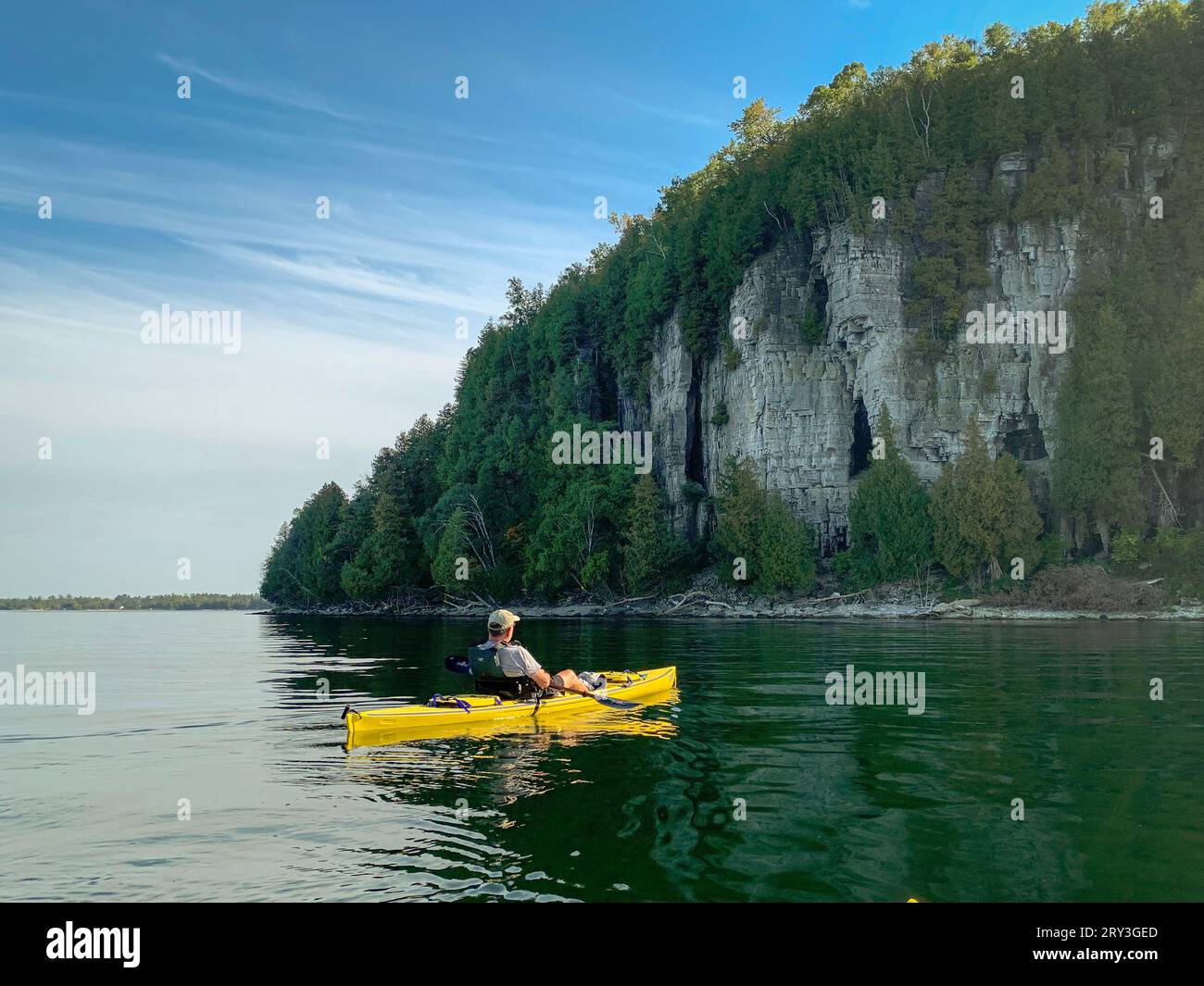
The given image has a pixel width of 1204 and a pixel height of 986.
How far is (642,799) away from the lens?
10.7 m

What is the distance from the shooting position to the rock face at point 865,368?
67.7 meters

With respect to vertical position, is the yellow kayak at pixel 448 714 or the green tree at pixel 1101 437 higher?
the green tree at pixel 1101 437

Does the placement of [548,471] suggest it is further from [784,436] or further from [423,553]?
[784,436]

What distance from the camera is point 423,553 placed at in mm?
96000

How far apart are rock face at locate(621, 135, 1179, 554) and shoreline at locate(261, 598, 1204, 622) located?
9.30m

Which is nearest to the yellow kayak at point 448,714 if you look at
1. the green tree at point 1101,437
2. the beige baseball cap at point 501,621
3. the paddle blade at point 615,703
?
the paddle blade at point 615,703

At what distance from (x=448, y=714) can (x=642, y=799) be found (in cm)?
522

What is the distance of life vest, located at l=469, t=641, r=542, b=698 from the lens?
16062mm

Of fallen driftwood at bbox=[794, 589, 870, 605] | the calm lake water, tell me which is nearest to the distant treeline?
fallen driftwood at bbox=[794, 589, 870, 605]

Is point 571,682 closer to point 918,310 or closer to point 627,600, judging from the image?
point 627,600

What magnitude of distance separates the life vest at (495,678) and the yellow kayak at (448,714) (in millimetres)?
161

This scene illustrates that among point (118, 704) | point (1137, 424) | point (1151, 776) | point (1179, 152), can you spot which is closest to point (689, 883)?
point (1151, 776)

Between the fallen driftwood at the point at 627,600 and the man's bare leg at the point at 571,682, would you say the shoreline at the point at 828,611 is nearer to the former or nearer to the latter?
the fallen driftwood at the point at 627,600
